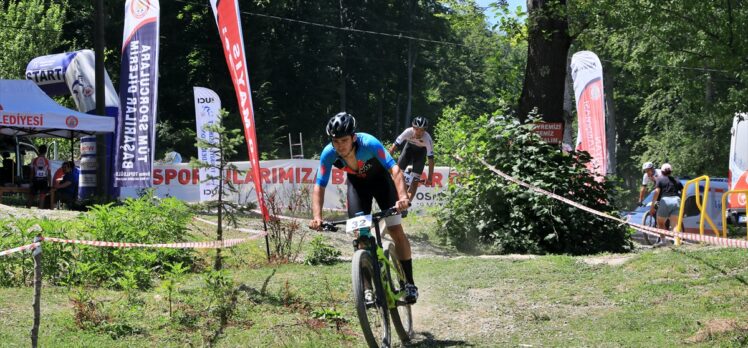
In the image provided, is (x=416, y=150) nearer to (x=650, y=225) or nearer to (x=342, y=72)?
(x=650, y=225)

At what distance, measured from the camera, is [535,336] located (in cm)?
792

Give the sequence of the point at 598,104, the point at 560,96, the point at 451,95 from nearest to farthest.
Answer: the point at 560,96, the point at 598,104, the point at 451,95

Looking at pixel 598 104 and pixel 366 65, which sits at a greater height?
pixel 366 65

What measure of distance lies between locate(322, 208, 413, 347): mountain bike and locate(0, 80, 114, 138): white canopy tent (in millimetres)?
13894

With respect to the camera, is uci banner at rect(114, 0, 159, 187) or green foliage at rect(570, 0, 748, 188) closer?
green foliage at rect(570, 0, 748, 188)

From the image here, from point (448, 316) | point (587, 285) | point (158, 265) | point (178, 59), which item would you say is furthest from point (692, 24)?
point (178, 59)

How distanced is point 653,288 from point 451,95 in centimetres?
7586

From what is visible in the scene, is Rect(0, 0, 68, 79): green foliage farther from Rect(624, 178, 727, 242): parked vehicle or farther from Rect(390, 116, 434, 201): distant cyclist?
Rect(390, 116, 434, 201): distant cyclist

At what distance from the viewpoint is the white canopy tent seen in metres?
19.6

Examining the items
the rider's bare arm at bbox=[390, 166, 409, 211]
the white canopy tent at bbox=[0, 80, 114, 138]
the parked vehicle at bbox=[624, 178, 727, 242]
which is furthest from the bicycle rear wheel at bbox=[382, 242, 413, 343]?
the white canopy tent at bbox=[0, 80, 114, 138]

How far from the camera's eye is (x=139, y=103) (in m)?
19.5

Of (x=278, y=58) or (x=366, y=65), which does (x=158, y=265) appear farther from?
(x=366, y=65)

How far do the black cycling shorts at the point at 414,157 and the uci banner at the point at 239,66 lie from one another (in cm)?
328

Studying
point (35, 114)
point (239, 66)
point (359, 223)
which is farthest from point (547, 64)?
point (35, 114)
